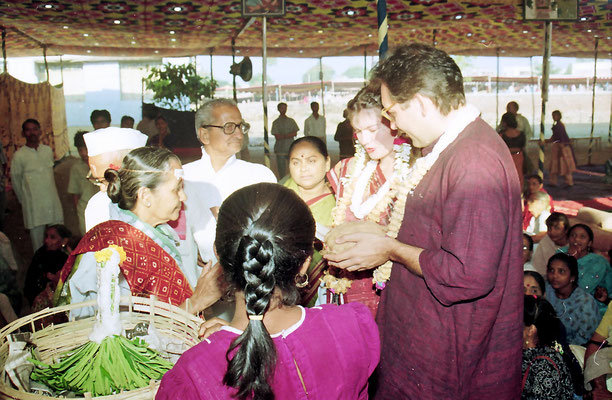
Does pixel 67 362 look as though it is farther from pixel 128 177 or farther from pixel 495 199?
pixel 495 199

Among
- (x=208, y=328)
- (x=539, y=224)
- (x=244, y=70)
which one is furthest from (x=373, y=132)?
(x=244, y=70)

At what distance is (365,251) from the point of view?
1.92m

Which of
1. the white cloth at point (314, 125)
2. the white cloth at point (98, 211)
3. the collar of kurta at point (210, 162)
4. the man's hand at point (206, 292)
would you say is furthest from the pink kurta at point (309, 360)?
the white cloth at point (314, 125)

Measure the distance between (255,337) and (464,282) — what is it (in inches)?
29.1

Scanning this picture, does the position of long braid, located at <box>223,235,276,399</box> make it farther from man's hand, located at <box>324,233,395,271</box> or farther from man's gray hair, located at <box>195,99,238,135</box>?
man's gray hair, located at <box>195,99,238,135</box>

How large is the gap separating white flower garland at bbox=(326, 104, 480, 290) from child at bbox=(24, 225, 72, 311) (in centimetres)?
313

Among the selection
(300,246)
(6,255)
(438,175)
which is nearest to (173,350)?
(300,246)

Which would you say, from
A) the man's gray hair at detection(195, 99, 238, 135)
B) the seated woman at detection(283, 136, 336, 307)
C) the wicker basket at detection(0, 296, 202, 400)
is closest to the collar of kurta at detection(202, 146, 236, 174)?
the man's gray hair at detection(195, 99, 238, 135)

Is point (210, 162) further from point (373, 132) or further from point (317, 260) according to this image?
point (373, 132)

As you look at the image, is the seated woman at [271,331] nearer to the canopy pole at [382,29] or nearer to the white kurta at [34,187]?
the canopy pole at [382,29]

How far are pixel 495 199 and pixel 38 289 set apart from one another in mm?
4332

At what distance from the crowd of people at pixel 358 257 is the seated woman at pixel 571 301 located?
0.80 metres

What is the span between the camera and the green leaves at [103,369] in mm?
1636

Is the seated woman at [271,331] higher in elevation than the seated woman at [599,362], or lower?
higher
